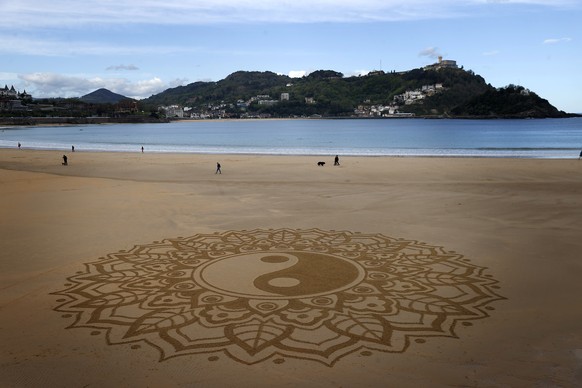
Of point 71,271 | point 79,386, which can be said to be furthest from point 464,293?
point 71,271

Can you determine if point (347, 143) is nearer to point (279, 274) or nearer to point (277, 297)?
point (279, 274)

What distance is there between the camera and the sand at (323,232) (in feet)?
18.7

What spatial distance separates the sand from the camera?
5.70m

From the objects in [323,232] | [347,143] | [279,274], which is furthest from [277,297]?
[347,143]

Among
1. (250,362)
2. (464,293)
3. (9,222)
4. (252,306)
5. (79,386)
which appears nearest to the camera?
(79,386)

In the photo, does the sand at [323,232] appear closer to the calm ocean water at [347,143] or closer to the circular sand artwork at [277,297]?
the circular sand artwork at [277,297]

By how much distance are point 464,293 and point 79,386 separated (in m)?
6.23

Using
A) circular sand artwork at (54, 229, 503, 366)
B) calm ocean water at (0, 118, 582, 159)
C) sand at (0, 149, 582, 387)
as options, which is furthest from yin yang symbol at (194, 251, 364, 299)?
calm ocean water at (0, 118, 582, 159)

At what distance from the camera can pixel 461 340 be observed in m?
6.49

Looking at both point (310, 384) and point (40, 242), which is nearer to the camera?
point (310, 384)

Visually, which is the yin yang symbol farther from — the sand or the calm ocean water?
the calm ocean water

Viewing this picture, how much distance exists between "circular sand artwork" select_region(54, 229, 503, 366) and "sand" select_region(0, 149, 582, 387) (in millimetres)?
160

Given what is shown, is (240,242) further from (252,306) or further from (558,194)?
(558,194)

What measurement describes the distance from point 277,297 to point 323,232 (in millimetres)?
5074
